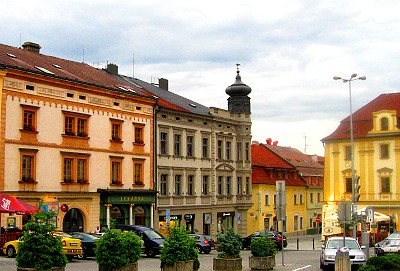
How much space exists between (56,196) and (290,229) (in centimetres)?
3997

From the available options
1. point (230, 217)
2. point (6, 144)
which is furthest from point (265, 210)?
point (6, 144)

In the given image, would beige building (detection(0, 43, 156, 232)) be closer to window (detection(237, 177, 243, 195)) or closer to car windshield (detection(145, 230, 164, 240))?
car windshield (detection(145, 230, 164, 240))

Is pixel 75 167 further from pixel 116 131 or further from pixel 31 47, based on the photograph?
pixel 31 47

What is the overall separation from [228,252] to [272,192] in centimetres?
4753

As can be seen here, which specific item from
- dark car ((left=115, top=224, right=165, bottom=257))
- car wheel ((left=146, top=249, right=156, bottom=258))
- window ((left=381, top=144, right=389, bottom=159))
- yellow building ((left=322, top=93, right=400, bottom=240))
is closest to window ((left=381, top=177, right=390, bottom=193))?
yellow building ((left=322, top=93, right=400, bottom=240))

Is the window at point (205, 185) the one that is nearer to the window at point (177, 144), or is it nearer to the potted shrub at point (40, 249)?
the window at point (177, 144)

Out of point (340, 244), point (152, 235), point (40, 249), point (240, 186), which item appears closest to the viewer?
point (40, 249)

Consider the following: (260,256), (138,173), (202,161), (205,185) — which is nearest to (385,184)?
(205,185)

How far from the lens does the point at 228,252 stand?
26281 millimetres

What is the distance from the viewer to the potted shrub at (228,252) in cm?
2605

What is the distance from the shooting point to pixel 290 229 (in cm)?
7644

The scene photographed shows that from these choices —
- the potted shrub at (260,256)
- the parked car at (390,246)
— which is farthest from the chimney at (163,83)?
the potted shrub at (260,256)

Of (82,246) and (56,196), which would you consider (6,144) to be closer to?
(56,196)

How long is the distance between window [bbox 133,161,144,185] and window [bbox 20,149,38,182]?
995 centimetres
